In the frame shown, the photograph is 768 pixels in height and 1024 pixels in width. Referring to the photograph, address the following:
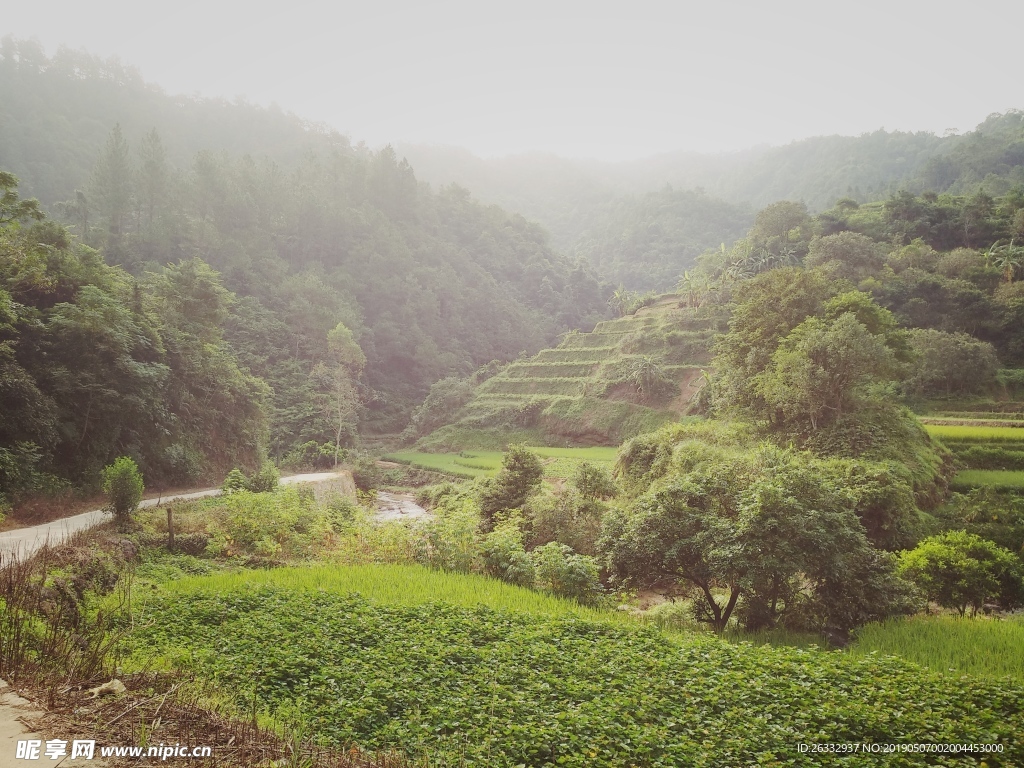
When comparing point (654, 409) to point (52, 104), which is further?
point (52, 104)

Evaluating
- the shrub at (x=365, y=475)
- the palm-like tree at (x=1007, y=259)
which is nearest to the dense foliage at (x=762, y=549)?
the shrub at (x=365, y=475)

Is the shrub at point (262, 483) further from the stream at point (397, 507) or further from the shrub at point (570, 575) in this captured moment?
the shrub at point (570, 575)

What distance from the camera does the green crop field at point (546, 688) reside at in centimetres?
433

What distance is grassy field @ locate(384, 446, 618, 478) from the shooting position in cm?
2684

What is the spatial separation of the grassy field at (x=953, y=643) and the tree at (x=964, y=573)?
0.94 m

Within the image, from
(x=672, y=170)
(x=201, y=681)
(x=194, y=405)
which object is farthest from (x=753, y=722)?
(x=672, y=170)

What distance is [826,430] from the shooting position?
16812 millimetres

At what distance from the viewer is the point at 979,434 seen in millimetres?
20062

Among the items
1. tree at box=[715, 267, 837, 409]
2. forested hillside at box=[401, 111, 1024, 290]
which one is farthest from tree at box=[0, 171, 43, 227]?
forested hillside at box=[401, 111, 1024, 290]

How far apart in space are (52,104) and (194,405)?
58.0 m

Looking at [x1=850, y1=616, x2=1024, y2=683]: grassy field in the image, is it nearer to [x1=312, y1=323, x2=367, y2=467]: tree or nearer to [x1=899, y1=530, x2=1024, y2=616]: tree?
[x1=899, y1=530, x2=1024, y2=616]: tree

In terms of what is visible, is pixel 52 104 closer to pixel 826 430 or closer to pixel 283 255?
pixel 283 255

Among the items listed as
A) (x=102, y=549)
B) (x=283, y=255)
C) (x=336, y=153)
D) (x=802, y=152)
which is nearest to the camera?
(x=102, y=549)

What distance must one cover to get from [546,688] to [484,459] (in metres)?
29.1
